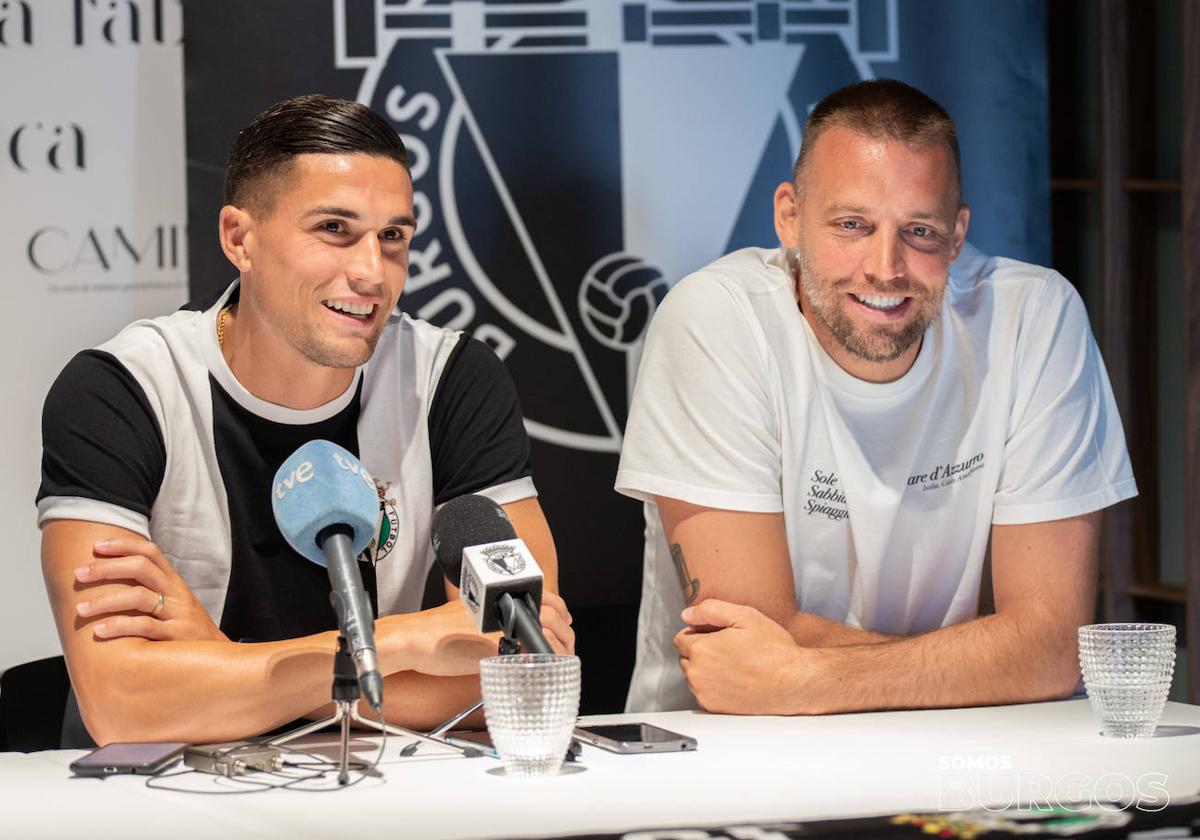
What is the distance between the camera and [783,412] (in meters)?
2.65

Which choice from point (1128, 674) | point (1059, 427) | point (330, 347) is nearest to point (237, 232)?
point (330, 347)

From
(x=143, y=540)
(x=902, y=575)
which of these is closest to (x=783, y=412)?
(x=902, y=575)

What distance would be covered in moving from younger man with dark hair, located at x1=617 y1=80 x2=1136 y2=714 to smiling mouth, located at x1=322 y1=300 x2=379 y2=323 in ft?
1.67

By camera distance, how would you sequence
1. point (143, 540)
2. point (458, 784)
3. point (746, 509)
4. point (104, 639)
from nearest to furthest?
point (458, 784) < point (104, 639) < point (143, 540) < point (746, 509)

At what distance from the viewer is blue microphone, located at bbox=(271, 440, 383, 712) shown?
165cm

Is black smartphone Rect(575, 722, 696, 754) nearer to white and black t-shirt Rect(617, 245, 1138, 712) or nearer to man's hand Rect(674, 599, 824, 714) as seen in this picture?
man's hand Rect(674, 599, 824, 714)

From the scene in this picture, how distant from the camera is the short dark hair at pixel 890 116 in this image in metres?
2.65

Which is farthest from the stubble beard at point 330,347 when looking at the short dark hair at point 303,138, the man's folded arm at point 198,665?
the man's folded arm at point 198,665

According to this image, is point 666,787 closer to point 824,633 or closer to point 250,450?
point 824,633

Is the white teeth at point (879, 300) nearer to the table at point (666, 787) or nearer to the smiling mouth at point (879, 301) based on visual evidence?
the smiling mouth at point (879, 301)

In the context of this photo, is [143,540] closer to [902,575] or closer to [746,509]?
[746,509]

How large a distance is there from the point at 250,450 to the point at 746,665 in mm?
894

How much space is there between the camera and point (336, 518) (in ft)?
5.66

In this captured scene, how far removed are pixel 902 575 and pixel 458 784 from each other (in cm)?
124
